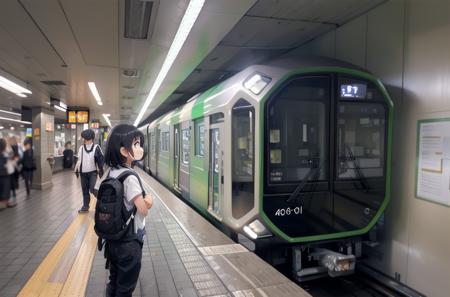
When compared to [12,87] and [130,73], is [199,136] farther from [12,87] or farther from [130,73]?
[12,87]

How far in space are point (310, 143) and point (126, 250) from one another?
2.69m

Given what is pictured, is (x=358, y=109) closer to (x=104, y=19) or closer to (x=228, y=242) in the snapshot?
(x=228, y=242)

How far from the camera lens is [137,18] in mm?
3969

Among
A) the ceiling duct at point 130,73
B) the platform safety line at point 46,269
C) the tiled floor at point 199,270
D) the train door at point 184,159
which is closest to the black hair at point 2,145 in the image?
the tiled floor at point 199,270

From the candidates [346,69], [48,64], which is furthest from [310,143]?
[48,64]

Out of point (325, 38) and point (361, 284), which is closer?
point (361, 284)

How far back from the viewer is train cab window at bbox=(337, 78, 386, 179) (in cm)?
407

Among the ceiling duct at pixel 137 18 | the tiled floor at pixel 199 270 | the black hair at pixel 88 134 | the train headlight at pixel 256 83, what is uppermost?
the ceiling duct at pixel 137 18

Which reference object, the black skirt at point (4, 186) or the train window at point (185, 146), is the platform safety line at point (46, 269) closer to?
the black skirt at point (4, 186)

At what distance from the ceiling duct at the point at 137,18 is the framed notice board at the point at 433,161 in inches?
138

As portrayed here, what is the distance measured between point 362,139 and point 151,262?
120 inches

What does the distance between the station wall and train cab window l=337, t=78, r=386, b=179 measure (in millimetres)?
258

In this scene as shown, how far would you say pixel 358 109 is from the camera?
4.11 m

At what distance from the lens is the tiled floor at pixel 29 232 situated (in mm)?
3428
